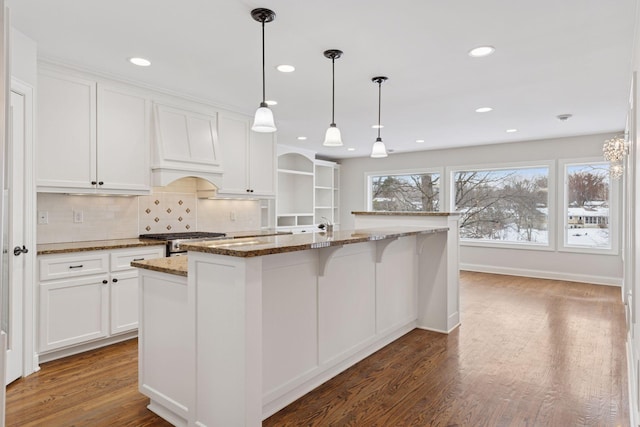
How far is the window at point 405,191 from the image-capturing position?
8.11 m

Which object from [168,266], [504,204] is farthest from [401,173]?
[168,266]

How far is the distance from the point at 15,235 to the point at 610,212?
7.46m

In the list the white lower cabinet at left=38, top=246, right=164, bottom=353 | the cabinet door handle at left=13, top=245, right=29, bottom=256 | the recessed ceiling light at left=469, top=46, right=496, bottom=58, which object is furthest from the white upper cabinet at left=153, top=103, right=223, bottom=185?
the recessed ceiling light at left=469, top=46, right=496, bottom=58

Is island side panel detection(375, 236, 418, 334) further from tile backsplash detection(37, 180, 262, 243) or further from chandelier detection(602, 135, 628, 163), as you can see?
chandelier detection(602, 135, 628, 163)

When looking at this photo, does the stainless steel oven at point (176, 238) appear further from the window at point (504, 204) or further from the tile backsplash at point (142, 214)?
the window at point (504, 204)

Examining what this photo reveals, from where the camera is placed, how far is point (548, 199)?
22.0 feet

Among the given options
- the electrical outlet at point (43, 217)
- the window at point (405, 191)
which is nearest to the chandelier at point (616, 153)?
the window at point (405, 191)

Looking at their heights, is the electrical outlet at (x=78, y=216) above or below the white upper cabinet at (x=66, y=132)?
below

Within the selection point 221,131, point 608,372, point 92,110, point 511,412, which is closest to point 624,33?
point 608,372

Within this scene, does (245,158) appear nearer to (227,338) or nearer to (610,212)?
(227,338)

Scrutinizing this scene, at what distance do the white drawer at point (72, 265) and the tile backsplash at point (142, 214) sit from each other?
1.89ft

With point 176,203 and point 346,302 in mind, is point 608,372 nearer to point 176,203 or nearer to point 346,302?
point 346,302

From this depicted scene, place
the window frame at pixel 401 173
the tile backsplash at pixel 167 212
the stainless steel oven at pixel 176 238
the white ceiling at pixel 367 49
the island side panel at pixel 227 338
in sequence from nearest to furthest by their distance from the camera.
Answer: the island side panel at pixel 227 338
the white ceiling at pixel 367 49
the stainless steel oven at pixel 176 238
the tile backsplash at pixel 167 212
the window frame at pixel 401 173

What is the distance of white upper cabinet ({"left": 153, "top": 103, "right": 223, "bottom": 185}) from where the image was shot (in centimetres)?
398
